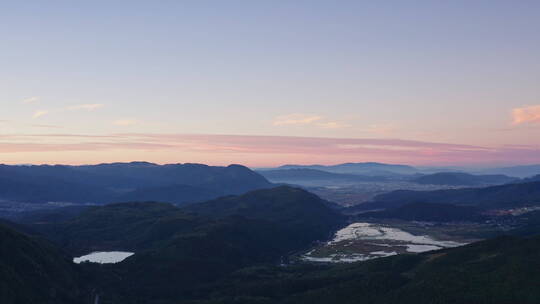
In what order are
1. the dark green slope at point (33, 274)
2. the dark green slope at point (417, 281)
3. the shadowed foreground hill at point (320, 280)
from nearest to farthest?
the dark green slope at point (417, 281) < the shadowed foreground hill at point (320, 280) < the dark green slope at point (33, 274)

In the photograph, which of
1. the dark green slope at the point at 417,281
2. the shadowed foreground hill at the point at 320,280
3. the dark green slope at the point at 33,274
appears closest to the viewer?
the dark green slope at the point at 417,281

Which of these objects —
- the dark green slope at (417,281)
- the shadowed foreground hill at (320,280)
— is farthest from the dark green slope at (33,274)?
the dark green slope at (417,281)

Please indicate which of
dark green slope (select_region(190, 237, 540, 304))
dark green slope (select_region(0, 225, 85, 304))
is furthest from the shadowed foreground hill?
dark green slope (select_region(0, 225, 85, 304))

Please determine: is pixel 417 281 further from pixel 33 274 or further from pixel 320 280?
pixel 33 274

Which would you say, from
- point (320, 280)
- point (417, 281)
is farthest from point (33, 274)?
point (417, 281)

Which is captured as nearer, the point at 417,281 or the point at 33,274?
the point at 417,281

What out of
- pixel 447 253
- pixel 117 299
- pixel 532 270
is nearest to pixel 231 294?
pixel 117 299

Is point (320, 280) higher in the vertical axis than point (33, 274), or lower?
lower

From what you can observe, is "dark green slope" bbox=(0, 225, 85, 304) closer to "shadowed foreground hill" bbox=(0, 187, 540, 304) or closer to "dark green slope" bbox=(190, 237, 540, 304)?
"shadowed foreground hill" bbox=(0, 187, 540, 304)

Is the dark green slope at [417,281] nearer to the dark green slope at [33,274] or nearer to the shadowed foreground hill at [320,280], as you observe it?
the shadowed foreground hill at [320,280]
